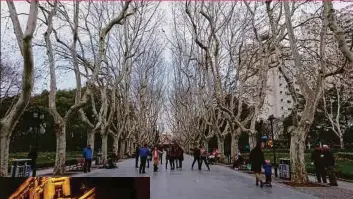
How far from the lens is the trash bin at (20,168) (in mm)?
17125

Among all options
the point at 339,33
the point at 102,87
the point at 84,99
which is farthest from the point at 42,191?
the point at 102,87

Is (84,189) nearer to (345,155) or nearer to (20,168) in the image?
(20,168)

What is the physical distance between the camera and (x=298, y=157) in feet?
54.7

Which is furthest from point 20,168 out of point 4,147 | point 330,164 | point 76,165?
point 330,164

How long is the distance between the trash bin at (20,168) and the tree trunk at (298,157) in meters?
11.4

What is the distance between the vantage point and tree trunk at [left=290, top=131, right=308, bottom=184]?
54.5 ft

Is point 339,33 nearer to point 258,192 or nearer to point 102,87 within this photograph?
point 258,192

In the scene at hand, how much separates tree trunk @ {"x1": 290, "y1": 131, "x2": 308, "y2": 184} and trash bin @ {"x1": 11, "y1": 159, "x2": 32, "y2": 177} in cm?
1136

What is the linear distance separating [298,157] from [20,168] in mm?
11649

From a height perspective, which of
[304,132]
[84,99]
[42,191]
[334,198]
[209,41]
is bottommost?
[334,198]

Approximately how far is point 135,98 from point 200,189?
4459cm

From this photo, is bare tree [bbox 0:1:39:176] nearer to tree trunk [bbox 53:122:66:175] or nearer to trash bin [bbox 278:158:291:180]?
tree trunk [bbox 53:122:66:175]

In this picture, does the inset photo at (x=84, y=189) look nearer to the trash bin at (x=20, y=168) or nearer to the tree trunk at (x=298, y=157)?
the tree trunk at (x=298, y=157)

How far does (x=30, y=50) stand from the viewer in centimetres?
1134
